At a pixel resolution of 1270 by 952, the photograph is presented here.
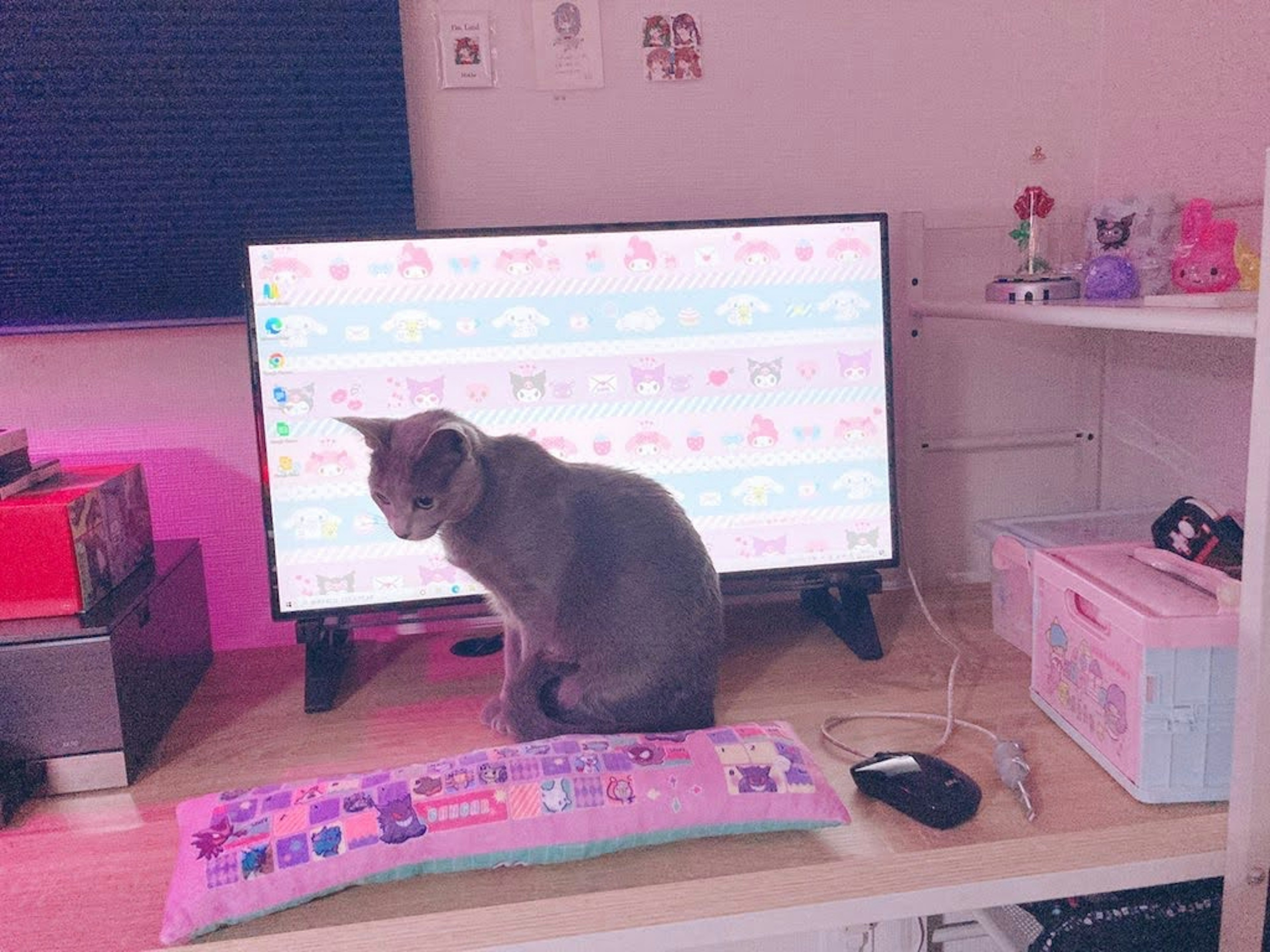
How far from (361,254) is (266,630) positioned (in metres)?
0.57

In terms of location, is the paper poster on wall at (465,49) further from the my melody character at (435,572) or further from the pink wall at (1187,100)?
the pink wall at (1187,100)

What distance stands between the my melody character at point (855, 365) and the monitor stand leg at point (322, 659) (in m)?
0.67

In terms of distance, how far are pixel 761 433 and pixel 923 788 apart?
0.46 metres

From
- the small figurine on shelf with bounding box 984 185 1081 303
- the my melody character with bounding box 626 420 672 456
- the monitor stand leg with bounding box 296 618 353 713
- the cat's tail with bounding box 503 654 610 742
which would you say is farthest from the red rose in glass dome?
the monitor stand leg with bounding box 296 618 353 713

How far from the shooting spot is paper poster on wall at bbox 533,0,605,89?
1.21 m

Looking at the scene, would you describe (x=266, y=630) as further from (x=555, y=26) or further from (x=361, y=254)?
(x=555, y=26)

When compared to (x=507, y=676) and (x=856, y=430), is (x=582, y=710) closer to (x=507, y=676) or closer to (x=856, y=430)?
(x=507, y=676)

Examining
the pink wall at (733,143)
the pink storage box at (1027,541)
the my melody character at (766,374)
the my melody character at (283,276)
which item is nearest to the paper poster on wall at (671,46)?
the pink wall at (733,143)

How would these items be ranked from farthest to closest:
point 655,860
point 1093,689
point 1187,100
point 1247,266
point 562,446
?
1. point 1187,100
2. point 562,446
3. point 1247,266
4. point 1093,689
5. point 655,860

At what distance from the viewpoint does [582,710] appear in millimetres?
944

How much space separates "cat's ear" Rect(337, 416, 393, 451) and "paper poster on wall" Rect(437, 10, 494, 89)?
0.53 meters

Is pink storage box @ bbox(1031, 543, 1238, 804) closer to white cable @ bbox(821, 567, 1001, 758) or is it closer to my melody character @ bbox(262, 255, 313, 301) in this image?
white cable @ bbox(821, 567, 1001, 758)

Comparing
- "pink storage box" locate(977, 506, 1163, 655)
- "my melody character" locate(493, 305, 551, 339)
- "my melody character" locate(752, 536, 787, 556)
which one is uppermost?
"my melody character" locate(493, 305, 551, 339)

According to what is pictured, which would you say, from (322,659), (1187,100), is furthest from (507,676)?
(1187,100)
